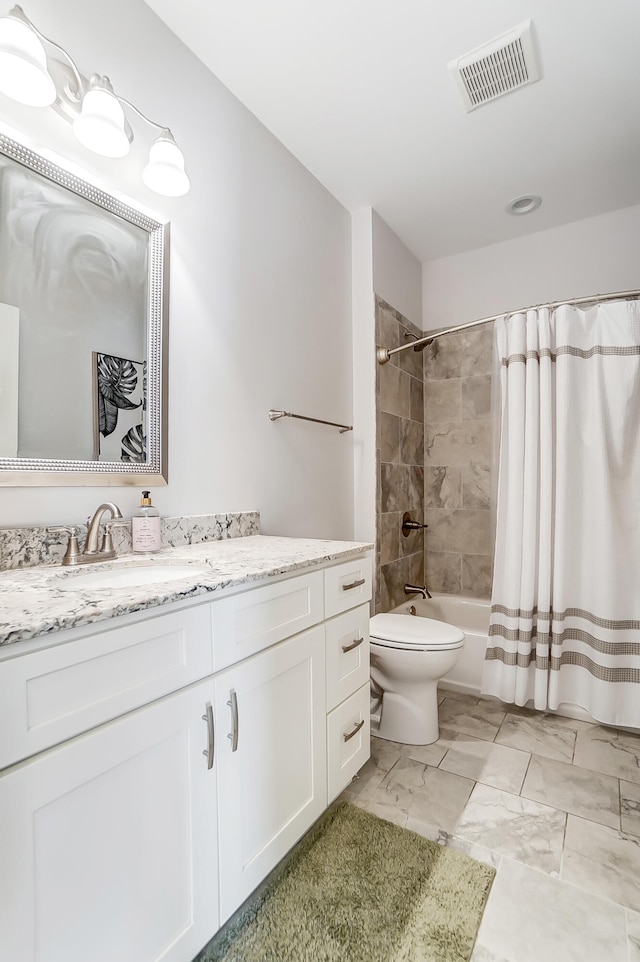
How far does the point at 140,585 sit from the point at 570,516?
179cm

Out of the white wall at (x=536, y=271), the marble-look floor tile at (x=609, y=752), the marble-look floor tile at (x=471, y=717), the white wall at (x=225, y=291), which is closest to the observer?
the white wall at (x=225, y=291)

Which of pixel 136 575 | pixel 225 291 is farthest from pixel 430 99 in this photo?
pixel 136 575

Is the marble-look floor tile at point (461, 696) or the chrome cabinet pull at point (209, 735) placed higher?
the chrome cabinet pull at point (209, 735)

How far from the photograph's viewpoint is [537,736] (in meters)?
1.93

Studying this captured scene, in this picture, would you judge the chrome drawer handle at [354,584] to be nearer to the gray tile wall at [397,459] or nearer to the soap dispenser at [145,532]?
the soap dispenser at [145,532]

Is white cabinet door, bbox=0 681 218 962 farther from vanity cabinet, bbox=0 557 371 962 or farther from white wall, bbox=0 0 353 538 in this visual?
white wall, bbox=0 0 353 538

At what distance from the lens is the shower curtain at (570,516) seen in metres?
1.87

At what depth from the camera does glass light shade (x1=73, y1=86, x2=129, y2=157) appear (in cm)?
115

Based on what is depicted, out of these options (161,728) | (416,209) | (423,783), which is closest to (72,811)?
(161,728)

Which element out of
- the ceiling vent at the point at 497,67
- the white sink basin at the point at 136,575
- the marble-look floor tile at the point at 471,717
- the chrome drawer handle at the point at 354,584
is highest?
the ceiling vent at the point at 497,67

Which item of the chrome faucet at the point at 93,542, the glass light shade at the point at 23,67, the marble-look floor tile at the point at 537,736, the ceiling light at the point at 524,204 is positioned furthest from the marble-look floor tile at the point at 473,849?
the ceiling light at the point at 524,204

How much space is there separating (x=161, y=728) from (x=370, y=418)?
74.0 inches

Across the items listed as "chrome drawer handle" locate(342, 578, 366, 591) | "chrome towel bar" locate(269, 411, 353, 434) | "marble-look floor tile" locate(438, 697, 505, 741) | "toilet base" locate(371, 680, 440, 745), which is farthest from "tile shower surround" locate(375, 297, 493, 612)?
"chrome drawer handle" locate(342, 578, 366, 591)

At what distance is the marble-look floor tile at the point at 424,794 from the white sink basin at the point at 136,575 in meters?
1.01
